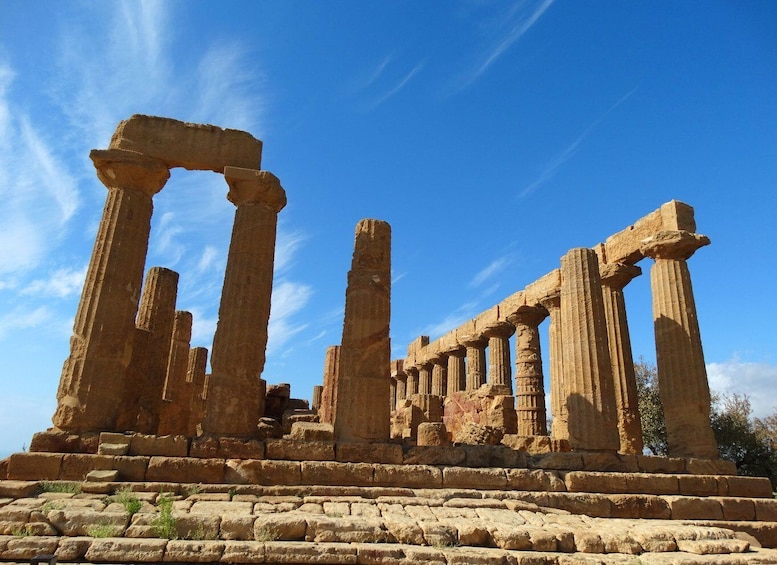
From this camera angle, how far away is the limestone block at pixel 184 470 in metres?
9.40

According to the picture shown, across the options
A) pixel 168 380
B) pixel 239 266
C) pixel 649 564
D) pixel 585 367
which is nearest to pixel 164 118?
pixel 239 266

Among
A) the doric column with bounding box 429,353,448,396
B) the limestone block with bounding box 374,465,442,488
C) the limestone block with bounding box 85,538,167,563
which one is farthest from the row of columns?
the doric column with bounding box 429,353,448,396

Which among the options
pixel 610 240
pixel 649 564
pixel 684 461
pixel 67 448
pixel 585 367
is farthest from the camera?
pixel 610 240

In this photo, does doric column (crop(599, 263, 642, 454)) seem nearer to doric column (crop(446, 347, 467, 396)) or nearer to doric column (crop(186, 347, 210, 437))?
doric column (crop(446, 347, 467, 396))

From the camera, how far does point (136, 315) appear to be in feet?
39.5

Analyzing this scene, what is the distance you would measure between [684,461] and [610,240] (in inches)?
281

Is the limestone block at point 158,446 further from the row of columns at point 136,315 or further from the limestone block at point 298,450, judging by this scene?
the limestone block at point 298,450

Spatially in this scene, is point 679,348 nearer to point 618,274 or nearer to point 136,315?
point 618,274

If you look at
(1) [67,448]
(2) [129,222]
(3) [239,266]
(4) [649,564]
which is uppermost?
(2) [129,222]

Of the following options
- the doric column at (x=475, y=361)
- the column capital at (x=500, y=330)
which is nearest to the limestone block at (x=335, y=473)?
the column capital at (x=500, y=330)

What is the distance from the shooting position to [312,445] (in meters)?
10.4

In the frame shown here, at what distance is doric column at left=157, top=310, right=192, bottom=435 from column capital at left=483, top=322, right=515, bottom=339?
11476mm

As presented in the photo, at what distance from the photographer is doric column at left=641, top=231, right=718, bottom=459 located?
1384 cm

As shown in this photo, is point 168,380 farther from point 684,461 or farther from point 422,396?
point 684,461
